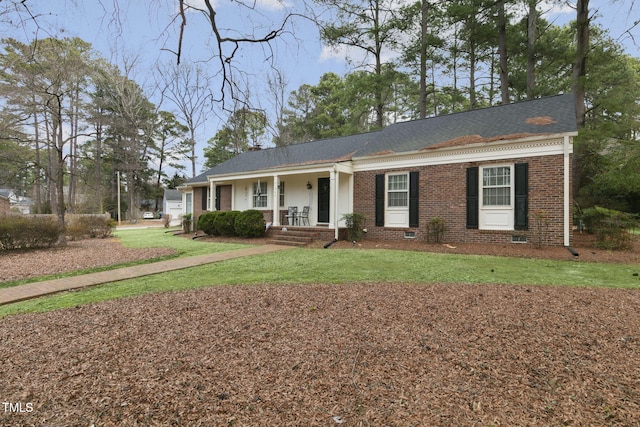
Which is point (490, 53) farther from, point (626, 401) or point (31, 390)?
point (31, 390)

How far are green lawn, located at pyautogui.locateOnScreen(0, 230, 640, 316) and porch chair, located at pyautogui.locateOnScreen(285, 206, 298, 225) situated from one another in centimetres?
624

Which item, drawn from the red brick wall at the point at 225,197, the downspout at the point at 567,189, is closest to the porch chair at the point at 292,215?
the red brick wall at the point at 225,197

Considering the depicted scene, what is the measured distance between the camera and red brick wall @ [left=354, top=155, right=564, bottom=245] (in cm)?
892

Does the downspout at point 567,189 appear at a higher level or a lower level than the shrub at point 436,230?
higher

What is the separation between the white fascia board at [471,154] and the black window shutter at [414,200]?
496 mm

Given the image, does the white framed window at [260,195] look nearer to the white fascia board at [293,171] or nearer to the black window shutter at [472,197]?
the white fascia board at [293,171]

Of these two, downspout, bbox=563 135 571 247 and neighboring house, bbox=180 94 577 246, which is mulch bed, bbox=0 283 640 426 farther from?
downspout, bbox=563 135 571 247

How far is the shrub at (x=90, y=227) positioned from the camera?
1359 centimetres

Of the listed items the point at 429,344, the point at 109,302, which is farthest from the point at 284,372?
the point at 109,302

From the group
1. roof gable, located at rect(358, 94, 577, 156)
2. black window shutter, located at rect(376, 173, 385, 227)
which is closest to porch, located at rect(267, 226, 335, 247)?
black window shutter, located at rect(376, 173, 385, 227)

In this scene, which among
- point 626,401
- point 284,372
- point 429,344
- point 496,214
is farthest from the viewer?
point 496,214

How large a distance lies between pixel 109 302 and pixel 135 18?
3740mm

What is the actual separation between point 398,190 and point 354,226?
2.08 meters

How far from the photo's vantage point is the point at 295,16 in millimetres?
3875
